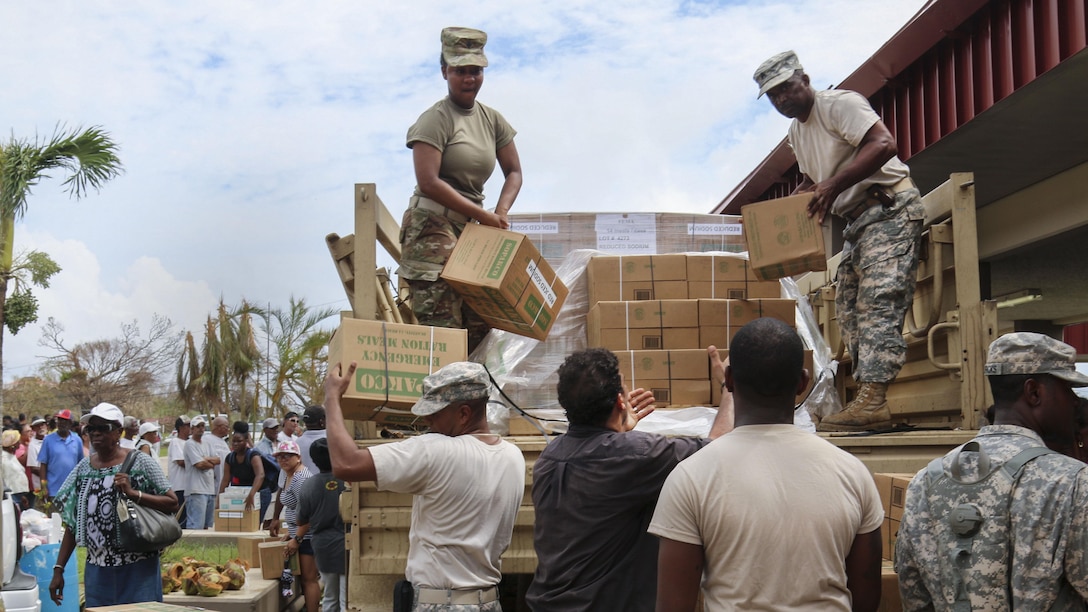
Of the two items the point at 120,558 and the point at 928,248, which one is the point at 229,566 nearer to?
A: the point at 120,558

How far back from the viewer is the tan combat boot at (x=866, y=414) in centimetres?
444

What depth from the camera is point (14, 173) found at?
50.5 ft

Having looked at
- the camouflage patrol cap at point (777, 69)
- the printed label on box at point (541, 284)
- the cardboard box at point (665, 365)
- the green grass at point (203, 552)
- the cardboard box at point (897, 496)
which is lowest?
the green grass at point (203, 552)

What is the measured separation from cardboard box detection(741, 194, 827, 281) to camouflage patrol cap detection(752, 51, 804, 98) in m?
0.57

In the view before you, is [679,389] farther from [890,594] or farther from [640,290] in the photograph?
[890,594]

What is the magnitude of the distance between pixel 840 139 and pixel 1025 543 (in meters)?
2.79

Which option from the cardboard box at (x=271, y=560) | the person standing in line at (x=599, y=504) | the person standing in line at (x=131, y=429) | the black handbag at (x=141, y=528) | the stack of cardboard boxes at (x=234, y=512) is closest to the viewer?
the person standing in line at (x=599, y=504)

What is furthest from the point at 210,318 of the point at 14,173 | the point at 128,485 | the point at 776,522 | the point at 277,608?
the point at 776,522

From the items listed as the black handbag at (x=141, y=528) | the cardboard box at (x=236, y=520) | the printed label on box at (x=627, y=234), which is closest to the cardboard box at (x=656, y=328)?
the printed label on box at (x=627, y=234)

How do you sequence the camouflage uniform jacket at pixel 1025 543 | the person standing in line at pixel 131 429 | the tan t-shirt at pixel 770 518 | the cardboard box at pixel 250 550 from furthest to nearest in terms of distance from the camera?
the person standing in line at pixel 131 429
the cardboard box at pixel 250 550
the camouflage uniform jacket at pixel 1025 543
the tan t-shirt at pixel 770 518

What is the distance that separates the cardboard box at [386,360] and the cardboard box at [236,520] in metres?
8.08

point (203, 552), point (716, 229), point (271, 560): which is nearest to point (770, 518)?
point (716, 229)

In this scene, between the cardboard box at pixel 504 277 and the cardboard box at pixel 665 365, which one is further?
the cardboard box at pixel 665 365

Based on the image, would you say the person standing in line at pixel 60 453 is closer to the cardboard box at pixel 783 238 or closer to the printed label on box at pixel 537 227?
the printed label on box at pixel 537 227
